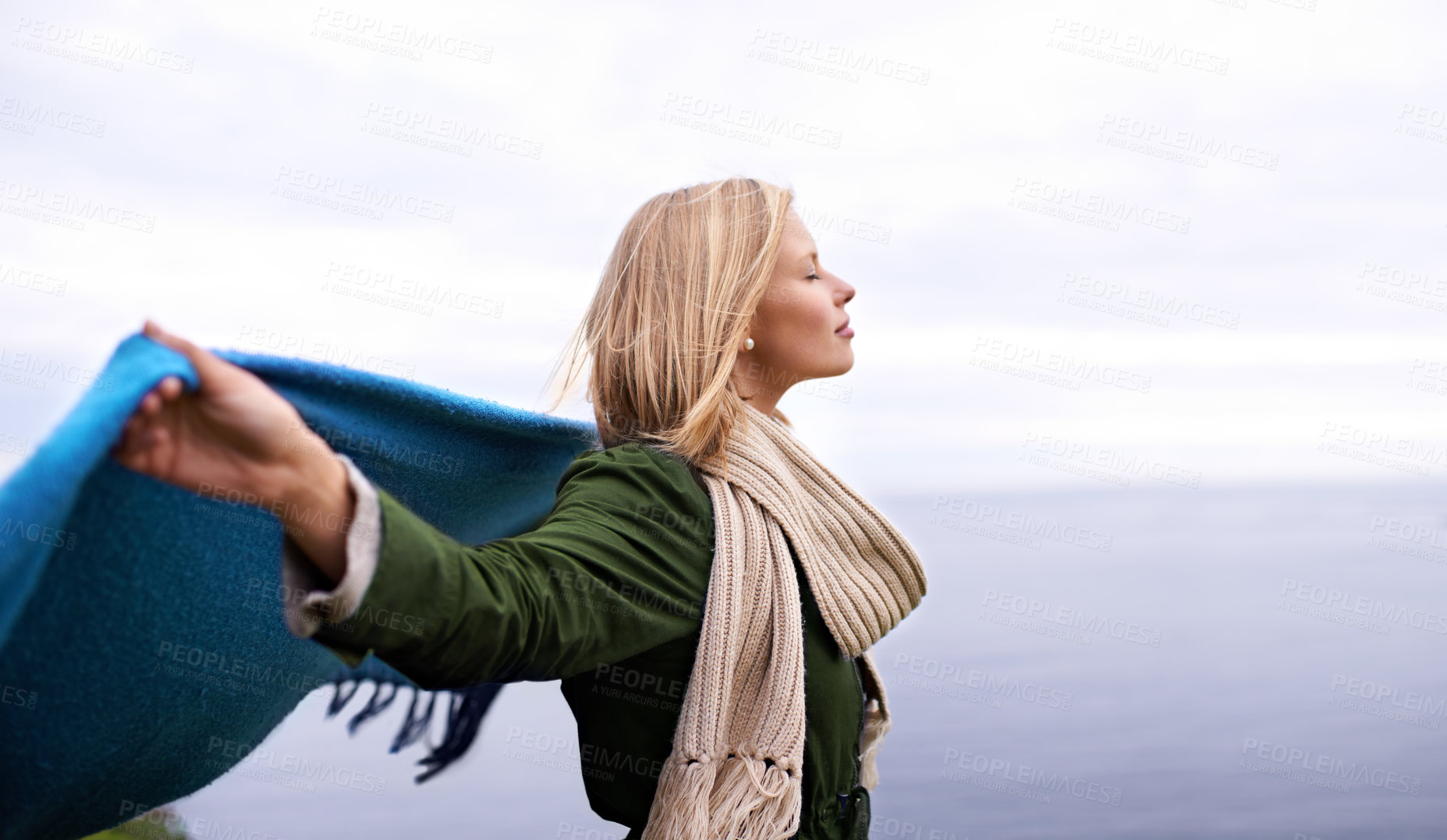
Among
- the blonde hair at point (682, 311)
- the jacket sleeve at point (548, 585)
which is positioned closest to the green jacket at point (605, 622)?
the jacket sleeve at point (548, 585)

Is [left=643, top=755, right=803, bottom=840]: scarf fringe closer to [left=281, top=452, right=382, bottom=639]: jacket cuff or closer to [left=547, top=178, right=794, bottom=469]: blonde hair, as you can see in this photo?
[left=547, top=178, right=794, bottom=469]: blonde hair

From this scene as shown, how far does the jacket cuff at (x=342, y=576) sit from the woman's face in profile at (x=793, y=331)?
0.86 meters

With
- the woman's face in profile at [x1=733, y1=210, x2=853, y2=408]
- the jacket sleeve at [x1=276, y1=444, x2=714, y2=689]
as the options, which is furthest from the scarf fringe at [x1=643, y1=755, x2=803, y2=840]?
the woman's face in profile at [x1=733, y1=210, x2=853, y2=408]

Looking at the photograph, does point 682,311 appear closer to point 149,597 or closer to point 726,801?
point 726,801

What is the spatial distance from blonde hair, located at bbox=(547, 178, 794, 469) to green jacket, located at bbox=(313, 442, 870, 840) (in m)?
0.12

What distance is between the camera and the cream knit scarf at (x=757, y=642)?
1.30 metres

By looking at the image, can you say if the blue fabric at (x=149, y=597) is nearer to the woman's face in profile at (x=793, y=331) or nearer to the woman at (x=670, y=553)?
the woman at (x=670, y=553)

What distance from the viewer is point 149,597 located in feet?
3.43

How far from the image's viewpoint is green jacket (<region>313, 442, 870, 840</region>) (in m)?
0.87

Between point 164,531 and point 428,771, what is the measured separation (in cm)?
67

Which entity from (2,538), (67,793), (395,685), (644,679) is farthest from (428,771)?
(2,538)

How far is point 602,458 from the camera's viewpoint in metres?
1.31

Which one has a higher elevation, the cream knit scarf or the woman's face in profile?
the woman's face in profile

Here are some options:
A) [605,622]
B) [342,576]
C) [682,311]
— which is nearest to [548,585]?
[605,622]
